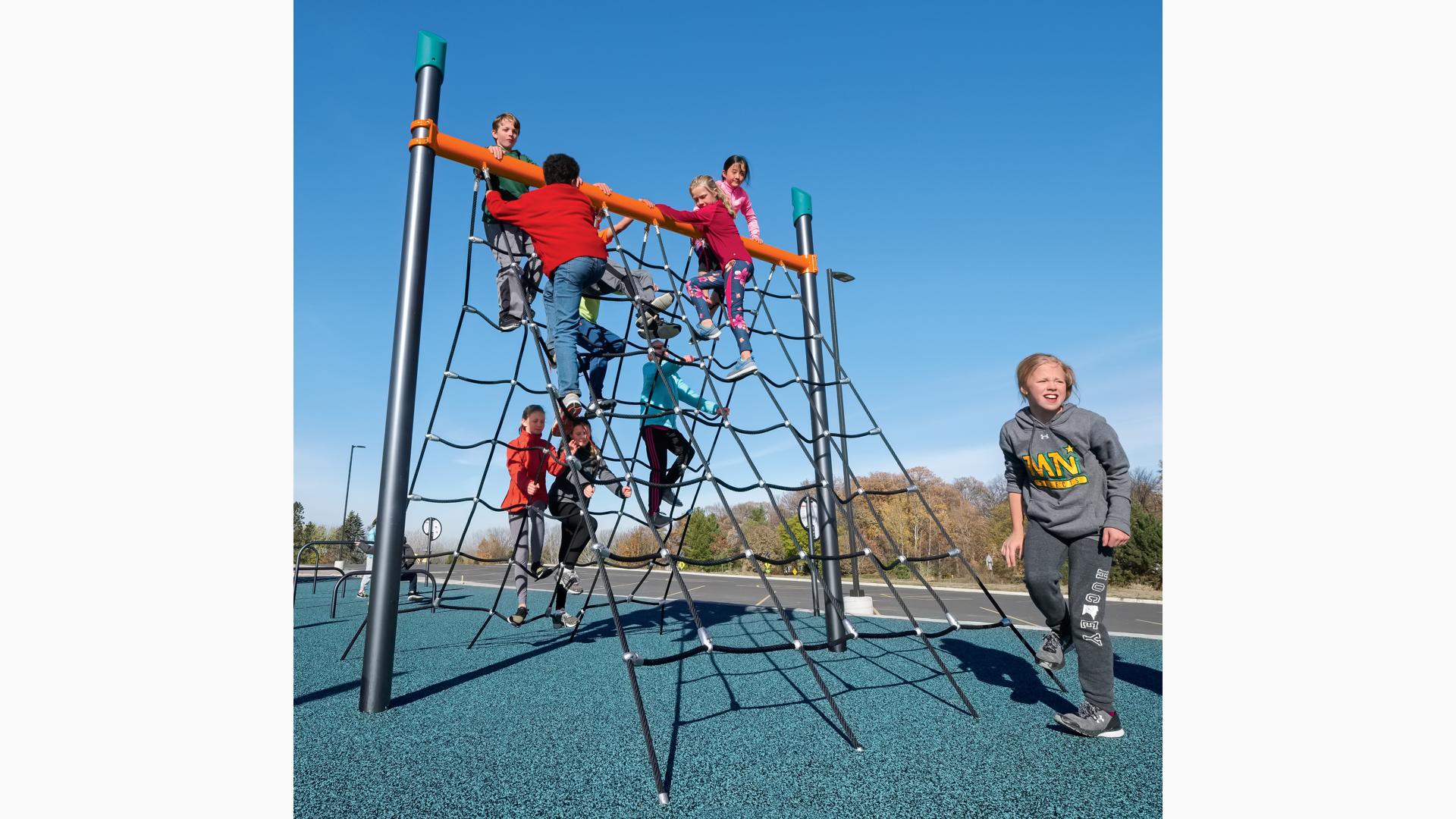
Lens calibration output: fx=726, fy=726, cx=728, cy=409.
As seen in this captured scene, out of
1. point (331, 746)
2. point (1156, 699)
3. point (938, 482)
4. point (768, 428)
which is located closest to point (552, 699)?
point (331, 746)

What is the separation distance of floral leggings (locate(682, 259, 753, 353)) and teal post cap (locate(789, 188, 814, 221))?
74 centimetres

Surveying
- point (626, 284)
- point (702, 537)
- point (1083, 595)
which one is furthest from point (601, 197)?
point (702, 537)

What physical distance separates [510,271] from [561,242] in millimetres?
438

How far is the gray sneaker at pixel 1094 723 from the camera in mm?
2531

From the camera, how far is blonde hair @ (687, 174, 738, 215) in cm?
521

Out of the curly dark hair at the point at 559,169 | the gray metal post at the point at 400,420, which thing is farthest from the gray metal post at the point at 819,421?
the gray metal post at the point at 400,420

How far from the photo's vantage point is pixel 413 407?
3234mm

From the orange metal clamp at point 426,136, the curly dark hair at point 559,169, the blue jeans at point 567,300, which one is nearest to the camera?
the orange metal clamp at point 426,136

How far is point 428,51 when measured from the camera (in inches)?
141

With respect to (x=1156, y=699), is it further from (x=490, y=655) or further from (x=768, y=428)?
(x=490, y=655)

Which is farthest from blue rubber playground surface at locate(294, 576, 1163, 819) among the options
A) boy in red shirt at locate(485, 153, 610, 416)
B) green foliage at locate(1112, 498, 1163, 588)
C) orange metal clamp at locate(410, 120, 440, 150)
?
green foliage at locate(1112, 498, 1163, 588)

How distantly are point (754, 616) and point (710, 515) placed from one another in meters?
18.8

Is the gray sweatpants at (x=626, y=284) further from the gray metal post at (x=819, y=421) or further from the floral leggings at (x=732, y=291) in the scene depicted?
the gray metal post at (x=819, y=421)

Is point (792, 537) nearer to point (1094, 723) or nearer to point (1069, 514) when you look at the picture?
point (1069, 514)
